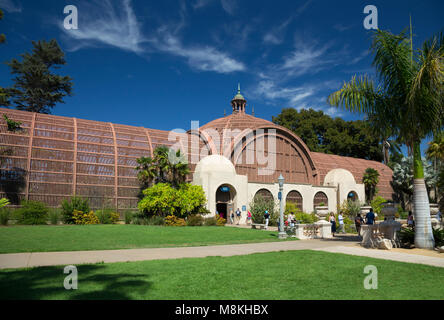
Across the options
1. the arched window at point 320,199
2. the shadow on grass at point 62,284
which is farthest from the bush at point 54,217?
the arched window at point 320,199

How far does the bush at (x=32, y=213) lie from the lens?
68.0 feet

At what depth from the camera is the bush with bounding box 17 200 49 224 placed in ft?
68.0

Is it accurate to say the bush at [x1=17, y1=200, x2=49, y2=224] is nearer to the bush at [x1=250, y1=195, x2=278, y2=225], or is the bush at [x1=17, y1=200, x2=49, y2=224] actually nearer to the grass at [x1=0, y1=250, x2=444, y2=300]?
the grass at [x1=0, y1=250, x2=444, y2=300]

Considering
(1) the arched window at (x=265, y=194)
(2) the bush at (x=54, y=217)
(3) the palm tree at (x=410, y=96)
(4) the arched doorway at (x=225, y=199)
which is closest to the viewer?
(3) the palm tree at (x=410, y=96)

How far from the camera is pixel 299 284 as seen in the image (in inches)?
246

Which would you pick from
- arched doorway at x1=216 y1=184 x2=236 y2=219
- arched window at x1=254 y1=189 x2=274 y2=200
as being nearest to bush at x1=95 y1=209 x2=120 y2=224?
arched doorway at x1=216 y1=184 x2=236 y2=219

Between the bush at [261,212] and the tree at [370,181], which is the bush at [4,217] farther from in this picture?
the tree at [370,181]

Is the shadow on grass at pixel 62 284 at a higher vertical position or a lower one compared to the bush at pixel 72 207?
lower

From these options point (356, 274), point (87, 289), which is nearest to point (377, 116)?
point (356, 274)

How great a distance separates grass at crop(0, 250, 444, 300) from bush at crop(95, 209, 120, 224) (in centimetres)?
1690

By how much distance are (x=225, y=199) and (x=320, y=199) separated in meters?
14.8

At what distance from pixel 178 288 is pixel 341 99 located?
11429 mm

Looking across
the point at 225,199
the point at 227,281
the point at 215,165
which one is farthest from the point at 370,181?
the point at 227,281

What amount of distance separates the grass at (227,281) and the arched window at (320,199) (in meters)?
30.6
